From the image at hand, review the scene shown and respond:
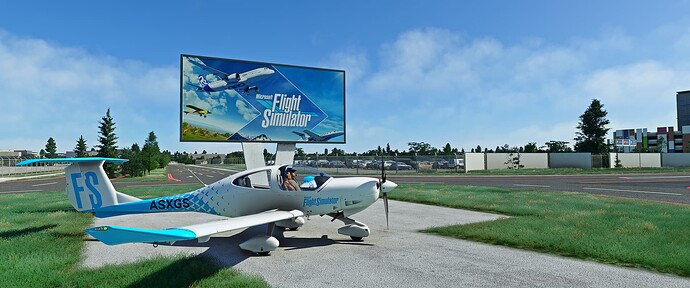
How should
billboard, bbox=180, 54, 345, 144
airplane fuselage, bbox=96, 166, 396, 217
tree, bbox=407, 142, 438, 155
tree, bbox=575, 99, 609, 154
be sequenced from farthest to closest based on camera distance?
tree, bbox=407, 142, 438, 155
tree, bbox=575, 99, 609, 154
billboard, bbox=180, 54, 345, 144
airplane fuselage, bbox=96, 166, 396, 217

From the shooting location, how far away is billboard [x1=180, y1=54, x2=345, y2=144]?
15.3m

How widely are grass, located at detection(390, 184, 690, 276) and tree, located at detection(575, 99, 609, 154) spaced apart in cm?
6109

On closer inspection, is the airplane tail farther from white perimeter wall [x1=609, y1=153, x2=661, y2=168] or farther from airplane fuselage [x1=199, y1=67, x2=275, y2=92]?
white perimeter wall [x1=609, y1=153, x2=661, y2=168]

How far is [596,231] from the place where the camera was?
9.66 m

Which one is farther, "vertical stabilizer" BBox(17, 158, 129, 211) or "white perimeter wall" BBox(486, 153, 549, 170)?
"white perimeter wall" BBox(486, 153, 549, 170)

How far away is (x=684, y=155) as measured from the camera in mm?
66812

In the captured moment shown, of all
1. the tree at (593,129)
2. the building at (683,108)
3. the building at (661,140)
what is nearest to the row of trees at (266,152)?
the tree at (593,129)

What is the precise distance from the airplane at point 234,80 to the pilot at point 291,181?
25.0 ft

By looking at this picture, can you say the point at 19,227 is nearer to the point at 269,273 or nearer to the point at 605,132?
the point at 269,273

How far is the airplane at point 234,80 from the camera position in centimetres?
1530

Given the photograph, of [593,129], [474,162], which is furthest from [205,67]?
[593,129]

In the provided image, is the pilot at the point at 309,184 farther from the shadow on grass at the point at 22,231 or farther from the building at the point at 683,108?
the building at the point at 683,108

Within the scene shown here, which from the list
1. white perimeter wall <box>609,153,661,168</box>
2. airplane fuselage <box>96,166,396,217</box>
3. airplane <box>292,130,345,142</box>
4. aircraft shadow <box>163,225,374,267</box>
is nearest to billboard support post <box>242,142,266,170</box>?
airplane <box>292,130,345,142</box>

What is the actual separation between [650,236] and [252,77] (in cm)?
1458
